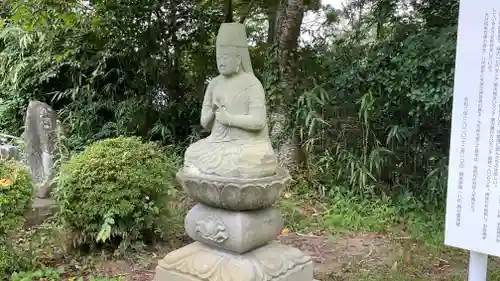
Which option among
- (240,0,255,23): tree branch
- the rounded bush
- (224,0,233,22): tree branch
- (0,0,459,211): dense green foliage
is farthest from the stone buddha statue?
(240,0,255,23): tree branch

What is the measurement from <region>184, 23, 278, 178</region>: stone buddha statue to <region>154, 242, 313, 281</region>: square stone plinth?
0.53 metres

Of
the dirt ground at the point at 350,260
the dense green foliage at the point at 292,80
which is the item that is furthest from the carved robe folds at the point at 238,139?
the dense green foliage at the point at 292,80

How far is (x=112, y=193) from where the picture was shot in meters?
4.00

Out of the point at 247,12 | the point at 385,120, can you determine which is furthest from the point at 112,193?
the point at 247,12

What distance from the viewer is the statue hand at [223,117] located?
303cm

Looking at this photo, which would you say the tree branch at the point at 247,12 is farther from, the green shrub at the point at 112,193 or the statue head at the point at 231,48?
the statue head at the point at 231,48

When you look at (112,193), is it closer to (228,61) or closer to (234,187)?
(234,187)

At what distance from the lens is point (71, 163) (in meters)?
4.23

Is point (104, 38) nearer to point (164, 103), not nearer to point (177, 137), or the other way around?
point (164, 103)

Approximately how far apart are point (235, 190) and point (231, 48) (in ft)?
2.83

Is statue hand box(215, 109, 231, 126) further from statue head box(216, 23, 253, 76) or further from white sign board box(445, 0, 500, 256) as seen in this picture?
white sign board box(445, 0, 500, 256)

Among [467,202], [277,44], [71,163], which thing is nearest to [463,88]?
[467,202]

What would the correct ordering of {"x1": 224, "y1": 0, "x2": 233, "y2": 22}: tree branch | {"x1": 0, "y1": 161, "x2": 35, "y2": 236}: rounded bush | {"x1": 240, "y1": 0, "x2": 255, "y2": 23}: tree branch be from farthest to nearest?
{"x1": 240, "y1": 0, "x2": 255, "y2": 23}: tree branch
{"x1": 224, "y1": 0, "x2": 233, "y2": 22}: tree branch
{"x1": 0, "y1": 161, "x2": 35, "y2": 236}: rounded bush

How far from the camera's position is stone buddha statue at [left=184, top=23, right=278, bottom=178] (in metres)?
2.93
